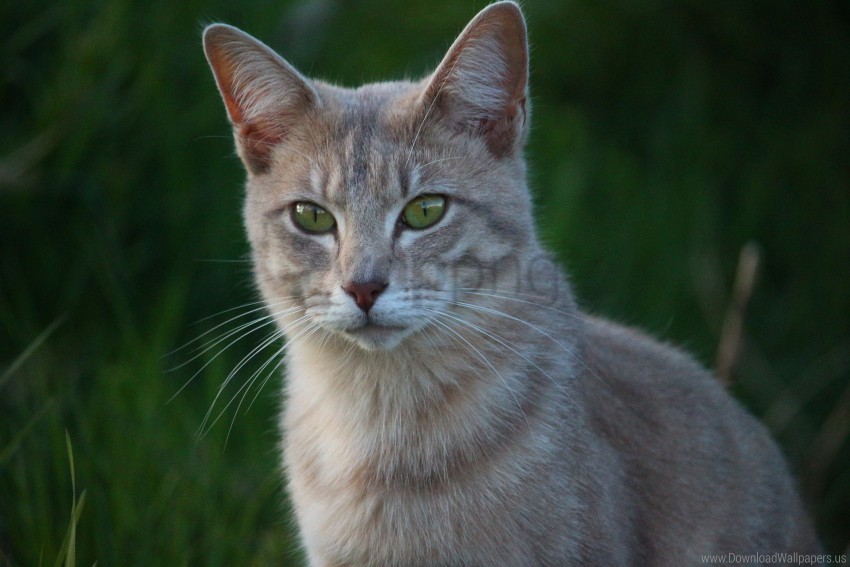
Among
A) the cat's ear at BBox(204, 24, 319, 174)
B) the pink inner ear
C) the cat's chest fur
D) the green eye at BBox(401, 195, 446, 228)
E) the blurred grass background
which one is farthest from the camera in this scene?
the blurred grass background

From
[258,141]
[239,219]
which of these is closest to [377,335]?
[258,141]

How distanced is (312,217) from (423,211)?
33cm

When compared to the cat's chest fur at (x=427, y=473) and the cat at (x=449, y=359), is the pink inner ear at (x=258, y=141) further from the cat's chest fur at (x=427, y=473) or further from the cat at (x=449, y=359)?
the cat's chest fur at (x=427, y=473)

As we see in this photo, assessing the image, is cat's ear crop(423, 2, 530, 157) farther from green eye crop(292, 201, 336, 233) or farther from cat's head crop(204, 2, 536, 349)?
green eye crop(292, 201, 336, 233)

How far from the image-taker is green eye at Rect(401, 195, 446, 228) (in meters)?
2.83

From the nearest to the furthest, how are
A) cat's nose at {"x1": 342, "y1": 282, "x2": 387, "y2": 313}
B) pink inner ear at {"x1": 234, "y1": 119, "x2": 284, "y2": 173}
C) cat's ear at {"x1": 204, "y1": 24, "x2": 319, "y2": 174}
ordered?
cat's nose at {"x1": 342, "y1": 282, "x2": 387, "y2": 313} < cat's ear at {"x1": 204, "y1": 24, "x2": 319, "y2": 174} < pink inner ear at {"x1": 234, "y1": 119, "x2": 284, "y2": 173}

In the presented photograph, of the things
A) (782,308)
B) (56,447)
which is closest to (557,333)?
(56,447)

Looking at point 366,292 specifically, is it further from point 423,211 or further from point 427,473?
point 427,473

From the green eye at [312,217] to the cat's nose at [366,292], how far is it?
1.04 feet

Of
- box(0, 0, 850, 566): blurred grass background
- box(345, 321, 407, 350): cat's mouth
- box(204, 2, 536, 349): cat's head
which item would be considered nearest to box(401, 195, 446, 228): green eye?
box(204, 2, 536, 349): cat's head

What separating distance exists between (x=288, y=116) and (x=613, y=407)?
4.43ft

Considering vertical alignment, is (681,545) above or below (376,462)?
below

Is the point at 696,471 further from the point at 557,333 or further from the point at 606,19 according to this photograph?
the point at 606,19

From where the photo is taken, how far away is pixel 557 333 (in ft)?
9.80
